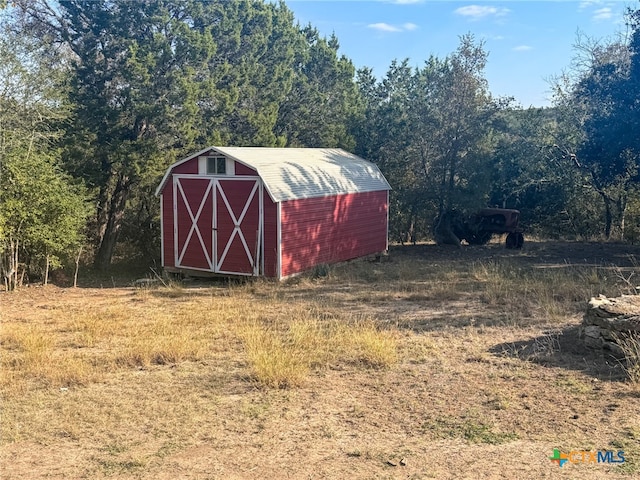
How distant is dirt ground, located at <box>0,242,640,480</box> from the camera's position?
439cm

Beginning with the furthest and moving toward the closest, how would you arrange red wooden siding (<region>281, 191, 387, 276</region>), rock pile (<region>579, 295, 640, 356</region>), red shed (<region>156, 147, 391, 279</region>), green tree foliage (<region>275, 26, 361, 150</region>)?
1. green tree foliage (<region>275, 26, 361, 150</region>)
2. red wooden siding (<region>281, 191, 387, 276</region>)
3. red shed (<region>156, 147, 391, 279</region>)
4. rock pile (<region>579, 295, 640, 356</region>)

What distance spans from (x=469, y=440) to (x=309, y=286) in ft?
27.6

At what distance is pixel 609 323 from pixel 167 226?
1113cm

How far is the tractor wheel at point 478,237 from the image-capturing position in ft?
68.3

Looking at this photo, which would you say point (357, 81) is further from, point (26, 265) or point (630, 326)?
point (630, 326)

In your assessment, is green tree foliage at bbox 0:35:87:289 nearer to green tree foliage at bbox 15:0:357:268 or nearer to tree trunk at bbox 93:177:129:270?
green tree foliage at bbox 15:0:357:268

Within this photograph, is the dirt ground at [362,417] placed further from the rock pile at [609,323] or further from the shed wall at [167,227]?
the shed wall at [167,227]

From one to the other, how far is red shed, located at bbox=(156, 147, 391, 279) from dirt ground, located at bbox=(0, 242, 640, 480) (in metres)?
5.97

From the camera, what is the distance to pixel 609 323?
705 centimetres

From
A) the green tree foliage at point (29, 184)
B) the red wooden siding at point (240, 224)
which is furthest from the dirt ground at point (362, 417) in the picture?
the green tree foliage at point (29, 184)

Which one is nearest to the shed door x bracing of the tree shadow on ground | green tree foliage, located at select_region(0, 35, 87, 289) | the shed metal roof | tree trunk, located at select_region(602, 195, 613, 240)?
the shed metal roof

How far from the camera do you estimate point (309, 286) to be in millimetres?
13062

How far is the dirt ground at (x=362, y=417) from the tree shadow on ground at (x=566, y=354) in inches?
1.0

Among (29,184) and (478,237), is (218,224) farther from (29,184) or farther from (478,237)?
(478,237)
